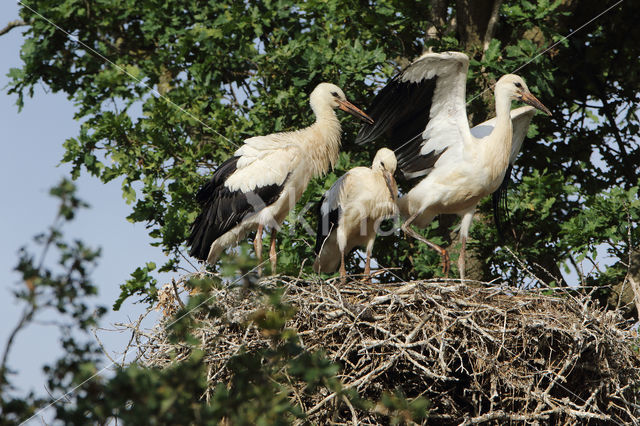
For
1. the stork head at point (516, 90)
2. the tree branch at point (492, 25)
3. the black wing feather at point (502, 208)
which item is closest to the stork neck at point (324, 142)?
the stork head at point (516, 90)

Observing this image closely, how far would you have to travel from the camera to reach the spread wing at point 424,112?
7.06 meters

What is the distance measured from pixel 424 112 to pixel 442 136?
248mm

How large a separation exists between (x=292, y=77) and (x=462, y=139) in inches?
79.1

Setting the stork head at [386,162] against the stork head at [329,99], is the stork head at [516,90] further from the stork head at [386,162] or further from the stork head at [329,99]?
the stork head at [329,99]

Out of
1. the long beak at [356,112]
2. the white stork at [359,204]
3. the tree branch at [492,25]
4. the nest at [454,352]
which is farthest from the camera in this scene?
the tree branch at [492,25]

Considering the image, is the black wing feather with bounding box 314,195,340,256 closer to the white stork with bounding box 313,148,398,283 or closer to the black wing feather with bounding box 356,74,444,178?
the white stork with bounding box 313,148,398,283

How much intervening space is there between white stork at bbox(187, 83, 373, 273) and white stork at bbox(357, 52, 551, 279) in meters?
0.35

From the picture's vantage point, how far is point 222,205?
283 inches

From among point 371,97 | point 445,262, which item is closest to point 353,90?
point 371,97

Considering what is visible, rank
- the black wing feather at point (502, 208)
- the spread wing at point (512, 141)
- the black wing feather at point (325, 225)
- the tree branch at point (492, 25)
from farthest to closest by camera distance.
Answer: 1. the tree branch at point (492, 25)
2. the black wing feather at point (502, 208)
3. the spread wing at point (512, 141)
4. the black wing feather at point (325, 225)

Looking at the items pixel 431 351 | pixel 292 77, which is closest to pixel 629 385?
pixel 431 351

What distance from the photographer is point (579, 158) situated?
9000mm

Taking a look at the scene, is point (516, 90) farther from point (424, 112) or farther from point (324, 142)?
point (324, 142)

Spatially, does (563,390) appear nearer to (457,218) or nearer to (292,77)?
(457,218)
